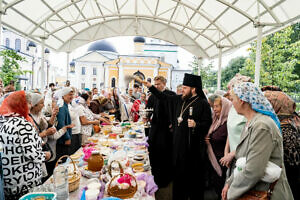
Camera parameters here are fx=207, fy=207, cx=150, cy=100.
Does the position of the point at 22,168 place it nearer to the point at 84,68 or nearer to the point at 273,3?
the point at 273,3

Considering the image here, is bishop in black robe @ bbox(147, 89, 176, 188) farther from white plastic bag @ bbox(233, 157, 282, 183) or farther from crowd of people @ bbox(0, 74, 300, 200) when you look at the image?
white plastic bag @ bbox(233, 157, 282, 183)

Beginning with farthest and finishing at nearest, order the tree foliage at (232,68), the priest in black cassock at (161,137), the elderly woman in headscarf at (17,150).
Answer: the tree foliage at (232,68) → the priest in black cassock at (161,137) → the elderly woman in headscarf at (17,150)

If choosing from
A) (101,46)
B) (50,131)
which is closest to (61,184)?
(50,131)

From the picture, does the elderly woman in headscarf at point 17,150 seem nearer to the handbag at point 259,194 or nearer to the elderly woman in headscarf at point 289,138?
the handbag at point 259,194

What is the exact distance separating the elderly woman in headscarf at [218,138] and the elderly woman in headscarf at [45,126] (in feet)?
8.24

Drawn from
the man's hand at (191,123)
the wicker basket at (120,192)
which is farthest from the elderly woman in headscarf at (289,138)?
the wicker basket at (120,192)

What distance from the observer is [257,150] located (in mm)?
1748

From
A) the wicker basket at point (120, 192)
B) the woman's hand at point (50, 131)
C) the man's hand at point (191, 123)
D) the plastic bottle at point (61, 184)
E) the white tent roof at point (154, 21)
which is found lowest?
the wicker basket at point (120, 192)

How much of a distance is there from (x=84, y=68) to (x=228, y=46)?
31413mm

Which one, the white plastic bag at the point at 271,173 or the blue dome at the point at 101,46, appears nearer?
the white plastic bag at the point at 271,173

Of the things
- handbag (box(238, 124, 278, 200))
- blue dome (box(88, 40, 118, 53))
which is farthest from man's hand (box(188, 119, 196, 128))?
blue dome (box(88, 40, 118, 53))

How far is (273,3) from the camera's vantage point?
778cm

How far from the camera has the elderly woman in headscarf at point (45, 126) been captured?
9.78 ft

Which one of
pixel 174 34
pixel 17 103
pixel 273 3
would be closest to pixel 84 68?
pixel 174 34
